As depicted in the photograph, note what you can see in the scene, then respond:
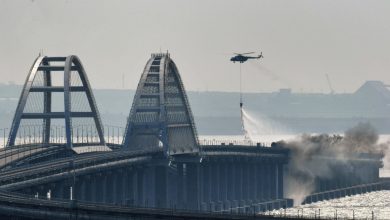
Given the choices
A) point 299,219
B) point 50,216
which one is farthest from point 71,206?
point 299,219

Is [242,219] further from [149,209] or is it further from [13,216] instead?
[13,216]

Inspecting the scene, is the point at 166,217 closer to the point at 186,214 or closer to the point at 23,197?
the point at 186,214

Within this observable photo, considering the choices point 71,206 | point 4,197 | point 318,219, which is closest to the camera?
point 318,219

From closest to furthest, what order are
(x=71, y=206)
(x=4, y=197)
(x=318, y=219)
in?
(x=318, y=219), (x=71, y=206), (x=4, y=197)

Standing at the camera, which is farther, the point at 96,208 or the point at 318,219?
the point at 96,208

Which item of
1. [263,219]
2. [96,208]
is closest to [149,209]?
[96,208]

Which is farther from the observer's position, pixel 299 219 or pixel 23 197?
pixel 23 197

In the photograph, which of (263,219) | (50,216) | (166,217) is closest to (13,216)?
(50,216)
